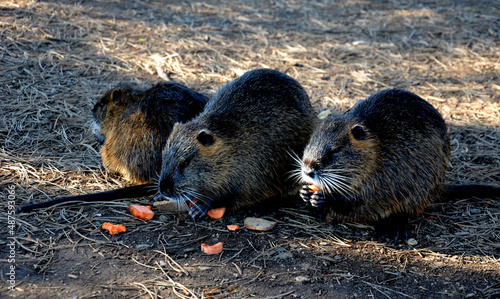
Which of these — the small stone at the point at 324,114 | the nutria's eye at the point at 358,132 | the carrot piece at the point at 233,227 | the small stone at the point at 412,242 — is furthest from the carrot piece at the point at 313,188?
the small stone at the point at 324,114

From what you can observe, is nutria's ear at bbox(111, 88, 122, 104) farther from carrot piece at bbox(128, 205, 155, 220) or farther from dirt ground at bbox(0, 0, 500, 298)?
carrot piece at bbox(128, 205, 155, 220)

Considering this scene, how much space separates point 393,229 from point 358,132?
0.72 metres

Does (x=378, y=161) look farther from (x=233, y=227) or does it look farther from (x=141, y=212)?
(x=141, y=212)

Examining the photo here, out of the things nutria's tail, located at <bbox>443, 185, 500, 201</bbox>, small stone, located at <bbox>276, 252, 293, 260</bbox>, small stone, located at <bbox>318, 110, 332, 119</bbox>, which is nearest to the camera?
small stone, located at <bbox>276, 252, 293, 260</bbox>

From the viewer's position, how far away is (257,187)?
3.64 meters

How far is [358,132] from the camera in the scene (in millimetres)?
3297

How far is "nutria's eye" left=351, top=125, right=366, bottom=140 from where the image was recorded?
3.29 metres

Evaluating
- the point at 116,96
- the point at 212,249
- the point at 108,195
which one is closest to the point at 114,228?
the point at 108,195

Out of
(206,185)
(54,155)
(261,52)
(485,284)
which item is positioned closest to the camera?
(485,284)

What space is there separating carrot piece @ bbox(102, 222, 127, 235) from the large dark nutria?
35cm

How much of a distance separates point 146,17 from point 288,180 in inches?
183

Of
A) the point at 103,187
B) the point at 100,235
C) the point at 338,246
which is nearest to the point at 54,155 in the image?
the point at 103,187

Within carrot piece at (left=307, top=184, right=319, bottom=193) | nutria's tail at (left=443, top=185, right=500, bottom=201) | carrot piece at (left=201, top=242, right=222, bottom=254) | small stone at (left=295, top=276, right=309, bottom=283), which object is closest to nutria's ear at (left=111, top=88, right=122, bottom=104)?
carrot piece at (left=201, top=242, right=222, bottom=254)

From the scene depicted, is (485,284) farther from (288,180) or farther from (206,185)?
(206,185)
